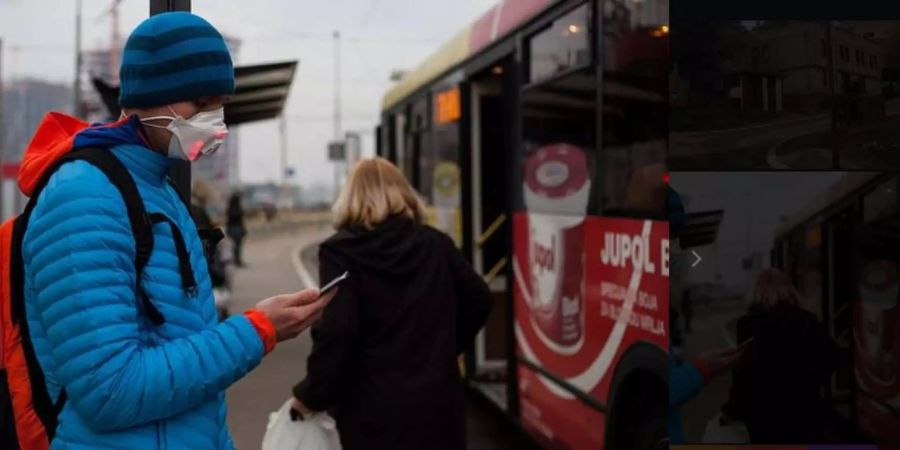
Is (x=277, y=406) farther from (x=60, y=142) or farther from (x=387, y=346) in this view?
(x=60, y=142)

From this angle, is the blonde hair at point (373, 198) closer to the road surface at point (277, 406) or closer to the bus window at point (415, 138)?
the road surface at point (277, 406)

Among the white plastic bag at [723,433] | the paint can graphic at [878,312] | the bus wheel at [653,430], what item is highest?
the paint can graphic at [878,312]

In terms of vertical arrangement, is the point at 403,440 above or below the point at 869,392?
below

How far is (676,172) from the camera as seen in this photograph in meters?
2.22

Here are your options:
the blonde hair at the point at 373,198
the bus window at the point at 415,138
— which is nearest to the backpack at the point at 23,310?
the blonde hair at the point at 373,198

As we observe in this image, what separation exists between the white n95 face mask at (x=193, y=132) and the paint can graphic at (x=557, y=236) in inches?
116

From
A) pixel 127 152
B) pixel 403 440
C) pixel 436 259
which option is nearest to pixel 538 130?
pixel 436 259

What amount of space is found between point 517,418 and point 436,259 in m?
2.63

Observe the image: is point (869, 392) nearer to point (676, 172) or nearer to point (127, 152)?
point (676, 172)

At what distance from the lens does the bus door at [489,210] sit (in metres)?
7.29

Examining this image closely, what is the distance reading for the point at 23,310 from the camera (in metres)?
1.86

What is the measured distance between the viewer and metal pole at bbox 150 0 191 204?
8.75 feet

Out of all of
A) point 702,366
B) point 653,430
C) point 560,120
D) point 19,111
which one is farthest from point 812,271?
point 19,111

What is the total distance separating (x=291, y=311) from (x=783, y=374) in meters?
1.07
